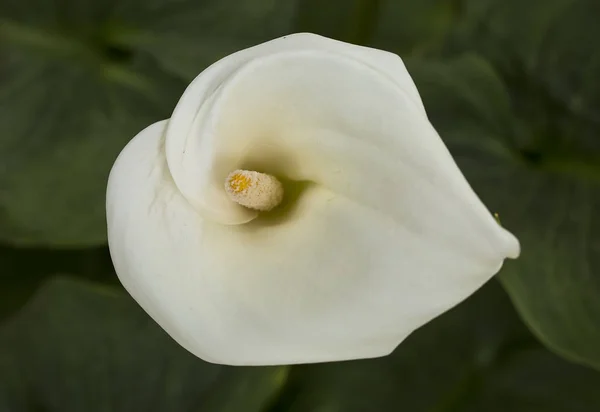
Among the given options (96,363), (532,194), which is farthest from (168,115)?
(532,194)

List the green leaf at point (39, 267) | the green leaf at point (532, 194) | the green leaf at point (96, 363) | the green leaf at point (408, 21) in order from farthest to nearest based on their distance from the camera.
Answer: the green leaf at point (408, 21) → the green leaf at point (39, 267) → the green leaf at point (96, 363) → the green leaf at point (532, 194)

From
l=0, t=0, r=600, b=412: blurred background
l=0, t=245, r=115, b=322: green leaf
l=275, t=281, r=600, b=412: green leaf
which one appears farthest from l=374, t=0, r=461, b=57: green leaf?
l=0, t=245, r=115, b=322: green leaf

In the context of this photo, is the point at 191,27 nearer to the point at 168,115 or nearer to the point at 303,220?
the point at 168,115

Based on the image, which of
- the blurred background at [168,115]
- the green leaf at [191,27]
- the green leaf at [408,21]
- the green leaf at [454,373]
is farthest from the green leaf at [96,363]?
the green leaf at [408,21]

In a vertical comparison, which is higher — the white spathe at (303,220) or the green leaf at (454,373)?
the white spathe at (303,220)

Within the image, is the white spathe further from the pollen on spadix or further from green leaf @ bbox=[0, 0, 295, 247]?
green leaf @ bbox=[0, 0, 295, 247]

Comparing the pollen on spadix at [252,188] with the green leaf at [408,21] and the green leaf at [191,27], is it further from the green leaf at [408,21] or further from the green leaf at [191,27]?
the green leaf at [408,21]

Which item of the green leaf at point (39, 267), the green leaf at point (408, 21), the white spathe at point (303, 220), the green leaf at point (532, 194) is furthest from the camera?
the green leaf at point (408, 21)
